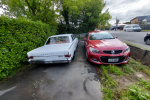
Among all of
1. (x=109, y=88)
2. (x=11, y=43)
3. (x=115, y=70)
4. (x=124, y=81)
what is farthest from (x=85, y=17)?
(x=109, y=88)

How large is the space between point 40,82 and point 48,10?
5.72 metres

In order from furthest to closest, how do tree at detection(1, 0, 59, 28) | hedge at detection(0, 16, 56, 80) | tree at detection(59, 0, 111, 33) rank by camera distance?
tree at detection(59, 0, 111, 33) < tree at detection(1, 0, 59, 28) < hedge at detection(0, 16, 56, 80)

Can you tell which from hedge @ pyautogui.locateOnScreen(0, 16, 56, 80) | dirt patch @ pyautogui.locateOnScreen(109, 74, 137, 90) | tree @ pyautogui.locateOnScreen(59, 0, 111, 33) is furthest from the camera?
tree @ pyautogui.locateOnScreen(59, 0, 111, 33)

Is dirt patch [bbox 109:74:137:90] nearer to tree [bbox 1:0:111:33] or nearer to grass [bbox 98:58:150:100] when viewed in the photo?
grass [bbox 98:58:150:100]

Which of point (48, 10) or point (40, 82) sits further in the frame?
point (48, 10)

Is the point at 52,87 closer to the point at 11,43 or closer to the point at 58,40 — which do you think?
the point at 11,43

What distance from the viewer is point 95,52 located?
2740mm

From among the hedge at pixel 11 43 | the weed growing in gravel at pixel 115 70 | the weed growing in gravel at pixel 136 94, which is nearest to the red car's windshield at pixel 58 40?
the hedge at pixel 11 43

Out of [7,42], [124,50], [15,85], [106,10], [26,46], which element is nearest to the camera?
[15,85]

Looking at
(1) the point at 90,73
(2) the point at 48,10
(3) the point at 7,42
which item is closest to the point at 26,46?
(3) the point at 7,42

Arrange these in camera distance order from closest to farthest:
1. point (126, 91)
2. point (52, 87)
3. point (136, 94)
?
point (136, 94), point (126, 91), point (52, 87)

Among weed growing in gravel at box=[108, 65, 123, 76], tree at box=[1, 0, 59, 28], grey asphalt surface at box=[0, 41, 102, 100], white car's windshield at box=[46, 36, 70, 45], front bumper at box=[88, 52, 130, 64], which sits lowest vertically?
grey asphalt surface at box=[0, 41, 102, 100]

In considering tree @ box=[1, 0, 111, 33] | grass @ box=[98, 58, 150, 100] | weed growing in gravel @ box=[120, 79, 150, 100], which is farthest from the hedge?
weed growing in gravel @ box=[120, 79, 150, 100]

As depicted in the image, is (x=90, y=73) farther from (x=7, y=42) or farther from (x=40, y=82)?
(x=7, y=42)
